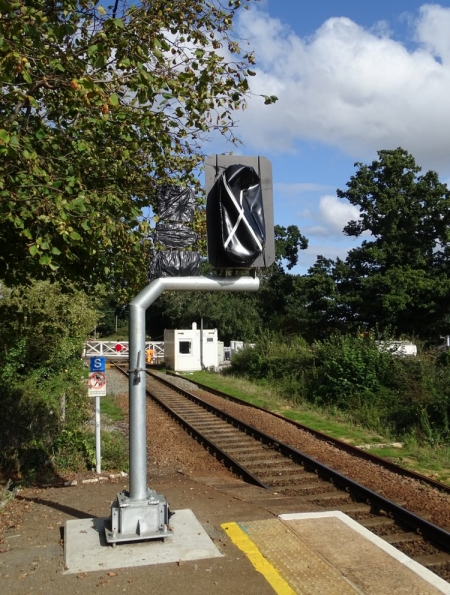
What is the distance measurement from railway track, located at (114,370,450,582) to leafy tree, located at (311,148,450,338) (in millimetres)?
19326

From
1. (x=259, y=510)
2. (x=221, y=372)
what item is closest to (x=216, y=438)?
(x=259, y=510)

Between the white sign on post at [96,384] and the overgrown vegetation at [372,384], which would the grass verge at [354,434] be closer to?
the overgrown vegetation at [372,384]

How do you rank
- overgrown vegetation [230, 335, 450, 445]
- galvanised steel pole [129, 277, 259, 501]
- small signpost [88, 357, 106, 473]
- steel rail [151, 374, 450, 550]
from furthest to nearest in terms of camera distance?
overgrown vegetation [230, 335, 450, 445]
small signpost [88, 357, 106, 473]
steel rail [151, 374, 450, 550]
galvanised steel pole [129, 277, 259, 501]

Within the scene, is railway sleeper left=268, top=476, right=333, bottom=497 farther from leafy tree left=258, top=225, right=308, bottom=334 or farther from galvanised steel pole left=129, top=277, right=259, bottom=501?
leafy tree left=258, top=225, right=308, bottom=334

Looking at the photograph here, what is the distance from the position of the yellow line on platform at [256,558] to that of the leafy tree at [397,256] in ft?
92.3

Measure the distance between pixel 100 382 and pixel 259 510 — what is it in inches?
182

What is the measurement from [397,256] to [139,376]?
101 ft

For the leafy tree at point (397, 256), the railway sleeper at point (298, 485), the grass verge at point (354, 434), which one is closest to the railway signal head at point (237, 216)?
the railway sleeper at point (298, 485)

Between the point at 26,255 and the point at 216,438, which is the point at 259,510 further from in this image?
the point at 216,438

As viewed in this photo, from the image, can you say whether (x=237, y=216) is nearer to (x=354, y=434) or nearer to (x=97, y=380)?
(x=97, y=380)

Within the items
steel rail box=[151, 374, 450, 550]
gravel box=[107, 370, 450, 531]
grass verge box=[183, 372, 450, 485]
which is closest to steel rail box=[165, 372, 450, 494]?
gravel box=[107, 370, 450, 531]

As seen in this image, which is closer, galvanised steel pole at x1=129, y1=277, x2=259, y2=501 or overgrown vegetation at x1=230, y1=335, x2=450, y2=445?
galvanised steel pole at x1=129, y1=277, x2=259, y2=501

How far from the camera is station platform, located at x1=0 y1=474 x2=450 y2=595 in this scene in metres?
4.35

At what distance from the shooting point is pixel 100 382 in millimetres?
10109
